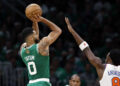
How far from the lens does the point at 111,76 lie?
7695 millimetres

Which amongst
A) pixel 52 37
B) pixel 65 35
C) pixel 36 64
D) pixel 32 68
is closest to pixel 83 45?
pixel 52 37

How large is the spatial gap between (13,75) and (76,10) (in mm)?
4887

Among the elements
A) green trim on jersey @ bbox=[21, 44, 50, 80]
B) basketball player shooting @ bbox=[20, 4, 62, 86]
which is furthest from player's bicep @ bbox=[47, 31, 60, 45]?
green trim on jersey @ bbox=[21, 44, 50, 80]

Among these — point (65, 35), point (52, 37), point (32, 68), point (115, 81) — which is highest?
point (65, 35)

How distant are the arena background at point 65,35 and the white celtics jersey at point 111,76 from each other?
4.86 metres

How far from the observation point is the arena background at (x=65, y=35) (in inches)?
518

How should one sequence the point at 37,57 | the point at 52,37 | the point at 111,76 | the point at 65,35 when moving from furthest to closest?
1. the point at 65,35
2. the point at 52,37
3. the point at 37,57
4. the point at 111,76

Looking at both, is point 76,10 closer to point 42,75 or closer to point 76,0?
point 76,0

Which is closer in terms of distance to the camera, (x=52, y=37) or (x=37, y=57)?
(x=37, y=57)

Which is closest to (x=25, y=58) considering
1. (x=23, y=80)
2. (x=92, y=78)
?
(x=23, y=80)

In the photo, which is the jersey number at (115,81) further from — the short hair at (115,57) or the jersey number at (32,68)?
the jersey number at (32,68)

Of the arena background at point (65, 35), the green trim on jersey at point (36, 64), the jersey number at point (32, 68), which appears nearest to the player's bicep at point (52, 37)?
the green trim on jersey at point (36, 64)

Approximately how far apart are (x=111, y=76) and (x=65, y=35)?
7.39 m

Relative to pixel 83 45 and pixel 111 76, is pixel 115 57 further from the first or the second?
pixel 83 45
